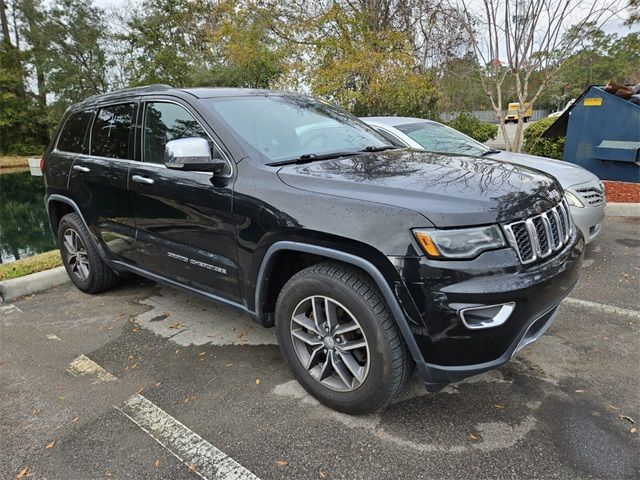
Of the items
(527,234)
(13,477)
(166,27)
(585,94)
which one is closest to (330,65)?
(585,94)

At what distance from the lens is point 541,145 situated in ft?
33.2

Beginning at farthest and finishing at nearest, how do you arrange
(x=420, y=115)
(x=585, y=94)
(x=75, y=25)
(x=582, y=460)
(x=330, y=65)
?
(x=75, y=25)
(x=420, y=115)
(x=330, y=65)
(x=585, y=94)
(x=582, y=460)

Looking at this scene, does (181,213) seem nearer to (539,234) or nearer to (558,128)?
(539,234)

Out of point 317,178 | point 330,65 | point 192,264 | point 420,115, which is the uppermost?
point 330,65

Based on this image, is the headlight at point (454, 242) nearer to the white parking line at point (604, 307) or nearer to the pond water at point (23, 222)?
the white parking line at point (604, 307)

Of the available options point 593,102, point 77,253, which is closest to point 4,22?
point 77,253

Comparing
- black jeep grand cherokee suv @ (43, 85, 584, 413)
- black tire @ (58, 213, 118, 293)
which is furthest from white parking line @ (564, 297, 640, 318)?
black tire @ (58, 213, 118, 293)

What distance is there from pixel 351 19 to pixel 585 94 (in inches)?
213

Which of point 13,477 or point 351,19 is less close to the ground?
point 351,19

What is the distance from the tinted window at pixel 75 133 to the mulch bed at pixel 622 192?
7.04 metres

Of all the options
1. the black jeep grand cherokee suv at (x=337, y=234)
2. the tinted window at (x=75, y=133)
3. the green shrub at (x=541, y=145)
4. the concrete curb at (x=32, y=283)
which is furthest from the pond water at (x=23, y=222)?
the green shrub at (x=541, y=145)

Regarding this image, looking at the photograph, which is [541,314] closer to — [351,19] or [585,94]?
[585,94]

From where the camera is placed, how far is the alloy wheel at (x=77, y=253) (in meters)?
4.54

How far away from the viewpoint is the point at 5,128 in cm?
2612
